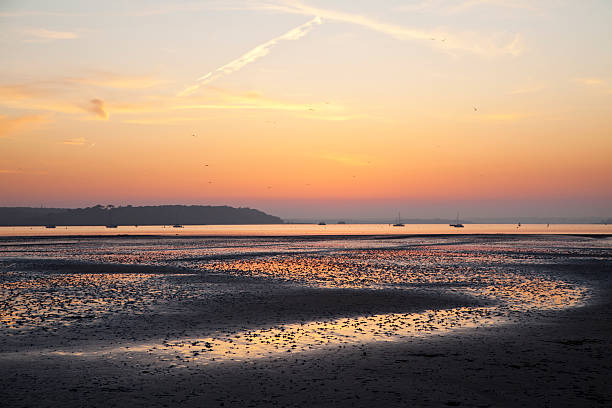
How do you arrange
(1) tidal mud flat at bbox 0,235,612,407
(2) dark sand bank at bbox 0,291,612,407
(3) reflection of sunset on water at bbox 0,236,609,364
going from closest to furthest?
(2) dark sand bank at bbox 0,291,612,407 < (1) tidal mud flat at bbox 0,235,612,407 < (3) reflection of sunset on water at bbox 0,236,609,364

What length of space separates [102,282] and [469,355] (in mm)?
25289

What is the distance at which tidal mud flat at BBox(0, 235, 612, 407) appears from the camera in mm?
11820

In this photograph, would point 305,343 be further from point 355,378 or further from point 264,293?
point 264,293

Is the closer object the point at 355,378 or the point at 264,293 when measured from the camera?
the point at 355,378

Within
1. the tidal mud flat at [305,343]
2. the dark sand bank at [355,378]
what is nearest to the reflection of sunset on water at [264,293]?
the tidal mud flat at [305,343]

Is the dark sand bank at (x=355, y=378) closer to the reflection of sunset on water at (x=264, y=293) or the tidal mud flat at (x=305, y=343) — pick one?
the tidal mud flat at (x=305, y=343)

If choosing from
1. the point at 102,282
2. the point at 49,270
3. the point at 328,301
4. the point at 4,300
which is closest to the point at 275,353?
the point at 328,301

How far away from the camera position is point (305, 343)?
16.7 m

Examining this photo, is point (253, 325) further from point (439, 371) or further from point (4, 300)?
point (4, 300)

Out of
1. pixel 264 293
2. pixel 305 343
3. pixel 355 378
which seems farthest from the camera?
pixel 264 293

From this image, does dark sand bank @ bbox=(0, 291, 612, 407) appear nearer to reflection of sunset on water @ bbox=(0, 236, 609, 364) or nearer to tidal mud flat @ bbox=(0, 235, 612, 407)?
tidal mud flat @ bbox=(0, 235, 612, 407)

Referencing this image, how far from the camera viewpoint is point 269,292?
96.3ft

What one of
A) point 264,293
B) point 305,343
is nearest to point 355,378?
point 305,343

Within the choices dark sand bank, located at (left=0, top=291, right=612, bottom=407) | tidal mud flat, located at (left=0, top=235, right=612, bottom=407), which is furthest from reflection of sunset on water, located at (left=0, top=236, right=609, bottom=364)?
dark sand bank, located at (left=0, top=291, right=612, bottom=407)
